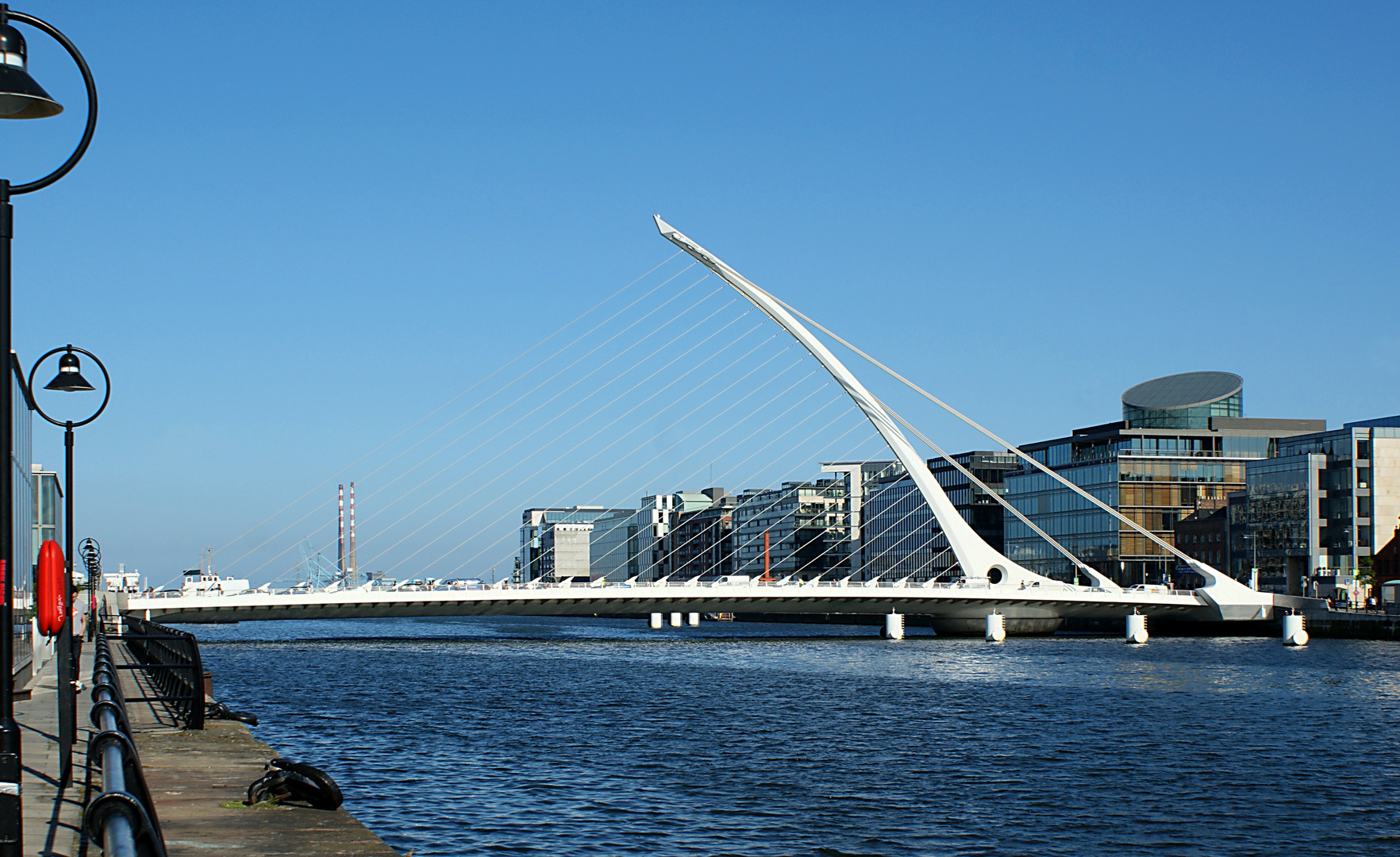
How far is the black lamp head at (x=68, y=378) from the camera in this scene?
1812cm

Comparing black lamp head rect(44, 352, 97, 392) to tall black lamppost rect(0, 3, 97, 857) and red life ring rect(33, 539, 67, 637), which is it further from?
tall black lamppost rect(0, 3, 97, 857)

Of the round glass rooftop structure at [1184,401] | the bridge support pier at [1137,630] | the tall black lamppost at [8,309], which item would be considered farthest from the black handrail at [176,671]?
the round glass rooftop structure at [1184,401]

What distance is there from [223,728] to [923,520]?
466ft

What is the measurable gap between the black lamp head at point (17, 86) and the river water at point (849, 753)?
1338cm

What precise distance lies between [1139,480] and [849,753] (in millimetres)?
107056

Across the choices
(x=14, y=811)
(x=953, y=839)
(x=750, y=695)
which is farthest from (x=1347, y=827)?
(x=750, y=695)

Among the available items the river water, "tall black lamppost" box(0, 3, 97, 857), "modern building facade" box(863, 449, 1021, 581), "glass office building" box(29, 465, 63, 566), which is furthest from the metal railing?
"modern building facade" box(863, 449, 1021, 581)

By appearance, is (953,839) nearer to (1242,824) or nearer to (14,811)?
(1242,824)

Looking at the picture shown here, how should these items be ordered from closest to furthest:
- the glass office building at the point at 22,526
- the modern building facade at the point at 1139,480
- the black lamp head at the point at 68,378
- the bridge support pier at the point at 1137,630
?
the black lamp head at the point at 68,378 → the glass office building at the point at 22,526 → the bridge support pier at the point at 1137,630 → the modern building facade at the point at 1139,480

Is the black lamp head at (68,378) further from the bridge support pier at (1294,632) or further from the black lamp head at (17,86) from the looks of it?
the bridge support pier at (1294,632)

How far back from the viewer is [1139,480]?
132 meters

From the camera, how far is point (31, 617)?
1213 inches

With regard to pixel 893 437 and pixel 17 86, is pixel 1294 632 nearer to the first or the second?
pixel 893 437

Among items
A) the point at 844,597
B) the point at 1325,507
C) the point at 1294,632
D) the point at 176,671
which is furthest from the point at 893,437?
the point at 176,671
